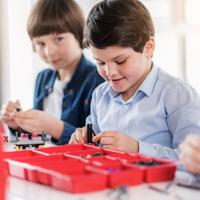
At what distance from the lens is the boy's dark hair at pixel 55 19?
1.67 m

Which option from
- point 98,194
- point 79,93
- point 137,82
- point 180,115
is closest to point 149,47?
point 137,82

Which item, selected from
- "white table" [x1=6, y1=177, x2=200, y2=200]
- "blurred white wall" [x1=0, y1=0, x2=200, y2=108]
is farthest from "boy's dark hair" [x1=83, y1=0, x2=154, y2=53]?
"blurred white wall" [x1=0, y1=0, x2=200, y2=108]

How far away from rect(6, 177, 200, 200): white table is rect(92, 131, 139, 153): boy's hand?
0.24m

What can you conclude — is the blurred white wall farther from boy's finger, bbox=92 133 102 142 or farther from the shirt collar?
boy's finger, bbox=92 133 102 142

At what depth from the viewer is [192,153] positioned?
2.65ft

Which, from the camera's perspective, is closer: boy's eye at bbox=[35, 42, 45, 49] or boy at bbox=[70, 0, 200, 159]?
boy at bbox=[70, 0, 200, 159]

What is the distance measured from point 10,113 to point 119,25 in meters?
0.49

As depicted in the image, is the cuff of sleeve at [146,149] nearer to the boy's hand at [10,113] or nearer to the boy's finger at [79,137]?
the boy's finger at [79,137]

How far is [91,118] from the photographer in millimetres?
1447

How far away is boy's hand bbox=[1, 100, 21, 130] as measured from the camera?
152 cm

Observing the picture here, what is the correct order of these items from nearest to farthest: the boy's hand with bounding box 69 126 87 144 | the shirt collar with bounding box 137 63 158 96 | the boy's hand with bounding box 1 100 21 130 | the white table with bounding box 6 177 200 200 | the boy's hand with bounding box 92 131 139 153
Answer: the white table with bounding box 6 177 200 200 → the boy's hand with bounding box 92 131 139 153 → the boy's hand with bounding box 69 126 87 144 → the shirt collar with bounding box 137 63 158 96 → the boy's hand with bounding box 1 100 21 130

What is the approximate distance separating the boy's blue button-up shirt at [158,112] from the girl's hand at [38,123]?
16cm

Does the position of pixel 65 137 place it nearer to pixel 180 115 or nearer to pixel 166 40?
pixel 180 115

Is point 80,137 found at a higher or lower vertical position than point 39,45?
lower
